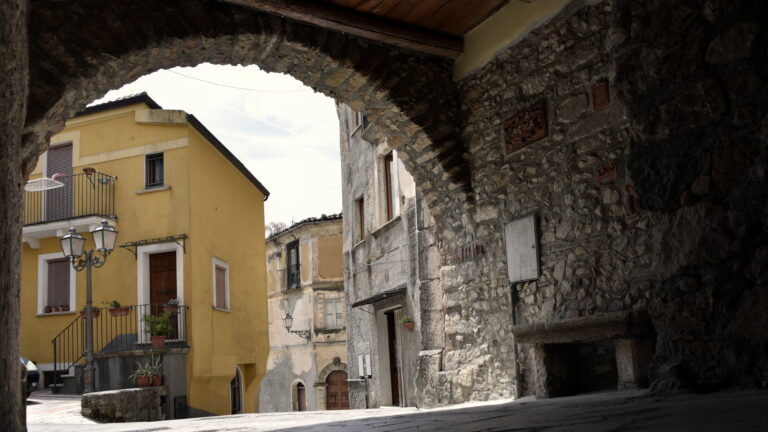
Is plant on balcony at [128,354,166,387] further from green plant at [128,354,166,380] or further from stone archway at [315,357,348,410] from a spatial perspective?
stone archway at [315,357,348,410]

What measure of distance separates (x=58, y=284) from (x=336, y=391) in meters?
11.8

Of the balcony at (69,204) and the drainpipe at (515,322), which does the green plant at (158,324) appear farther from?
the drainpipe at (515,322)

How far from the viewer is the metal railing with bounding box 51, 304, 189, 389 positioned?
13.0m

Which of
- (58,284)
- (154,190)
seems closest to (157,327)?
(154,190)

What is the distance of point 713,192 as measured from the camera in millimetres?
3396

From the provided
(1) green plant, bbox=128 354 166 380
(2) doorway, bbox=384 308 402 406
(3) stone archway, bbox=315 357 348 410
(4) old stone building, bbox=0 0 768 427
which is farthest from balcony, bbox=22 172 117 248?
(3) stone archway, bbox=315 357 348 410

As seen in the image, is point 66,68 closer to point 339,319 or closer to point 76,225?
point 76,225

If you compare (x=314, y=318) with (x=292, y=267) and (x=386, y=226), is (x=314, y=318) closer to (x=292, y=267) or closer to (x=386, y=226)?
(x=292, y=267)

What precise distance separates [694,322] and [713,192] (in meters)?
0.63

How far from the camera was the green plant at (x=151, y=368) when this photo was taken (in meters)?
11.5

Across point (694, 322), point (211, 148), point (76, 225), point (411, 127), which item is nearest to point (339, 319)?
point (211, 148)

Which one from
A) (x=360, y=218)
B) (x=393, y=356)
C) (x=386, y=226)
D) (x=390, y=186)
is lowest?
(x=393, y=356)

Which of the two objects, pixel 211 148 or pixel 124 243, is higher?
pixel 211 148

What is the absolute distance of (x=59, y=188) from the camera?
1448 cm
